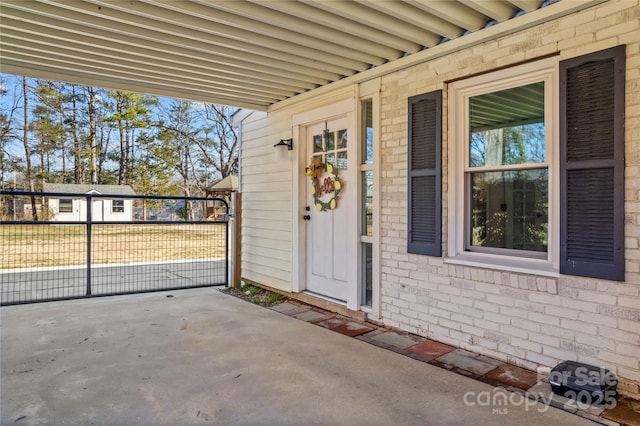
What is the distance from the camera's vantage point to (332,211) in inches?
179

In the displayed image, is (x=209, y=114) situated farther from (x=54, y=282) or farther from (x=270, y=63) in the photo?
(x=270, y=63)

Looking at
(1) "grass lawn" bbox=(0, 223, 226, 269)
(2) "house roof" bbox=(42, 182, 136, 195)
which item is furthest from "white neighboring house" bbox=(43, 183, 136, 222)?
(1) "grass lawn" bbox=(0, 223, 226, 269)

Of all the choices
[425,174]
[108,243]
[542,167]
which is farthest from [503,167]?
[108,243]

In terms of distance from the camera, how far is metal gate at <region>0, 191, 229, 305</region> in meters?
5.07

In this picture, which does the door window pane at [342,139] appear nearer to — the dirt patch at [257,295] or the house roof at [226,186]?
the dirt patch at [257,295]

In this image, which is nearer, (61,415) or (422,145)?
(61,415)

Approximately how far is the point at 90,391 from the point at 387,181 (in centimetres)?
283

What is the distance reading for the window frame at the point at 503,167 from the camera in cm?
271

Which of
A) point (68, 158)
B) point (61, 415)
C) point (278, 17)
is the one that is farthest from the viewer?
point (68, 158)

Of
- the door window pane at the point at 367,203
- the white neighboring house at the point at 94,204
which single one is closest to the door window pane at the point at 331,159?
the door window pane at the point at 367,203

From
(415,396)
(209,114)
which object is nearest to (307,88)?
(415,396)

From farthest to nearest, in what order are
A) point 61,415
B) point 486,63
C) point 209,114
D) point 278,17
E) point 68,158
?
point 209,114 < point 68,158 < point 486,63 < point 278,17 < point 61,415

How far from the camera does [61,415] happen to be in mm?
2193

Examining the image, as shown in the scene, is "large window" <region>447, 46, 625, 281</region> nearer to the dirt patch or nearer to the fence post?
the dirt patch
